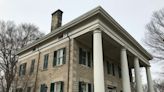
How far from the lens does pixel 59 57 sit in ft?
45.3

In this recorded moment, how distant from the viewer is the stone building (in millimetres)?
11417

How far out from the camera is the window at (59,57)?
1331cm

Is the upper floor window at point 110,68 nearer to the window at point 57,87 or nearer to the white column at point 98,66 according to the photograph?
the window at point 57,87

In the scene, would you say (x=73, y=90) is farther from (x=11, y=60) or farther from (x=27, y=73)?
(x=11, y=60)

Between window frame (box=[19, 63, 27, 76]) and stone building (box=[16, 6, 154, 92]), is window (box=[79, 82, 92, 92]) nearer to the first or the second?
stone building (box=[16, 6, 154, 92])

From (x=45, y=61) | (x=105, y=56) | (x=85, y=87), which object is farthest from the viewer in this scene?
(x=105, y=56)

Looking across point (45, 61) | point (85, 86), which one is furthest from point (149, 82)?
point (45, 61)

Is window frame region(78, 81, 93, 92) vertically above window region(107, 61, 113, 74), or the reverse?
window region(107, 61, 113, 74)

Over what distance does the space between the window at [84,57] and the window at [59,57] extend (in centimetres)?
127

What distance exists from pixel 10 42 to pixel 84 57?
16.6 meters

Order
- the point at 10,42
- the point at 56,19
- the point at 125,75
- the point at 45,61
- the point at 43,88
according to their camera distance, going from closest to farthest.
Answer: the point at 125,75 < the point at 43,88 < the point at 45,61 < the point at 56,19 < the point at 10,42

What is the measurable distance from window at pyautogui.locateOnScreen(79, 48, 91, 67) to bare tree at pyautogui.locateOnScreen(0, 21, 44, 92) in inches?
542

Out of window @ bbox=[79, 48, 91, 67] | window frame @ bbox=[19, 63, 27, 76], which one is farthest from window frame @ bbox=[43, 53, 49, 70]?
window frame @ bbox=[19, 63, 27, 76]

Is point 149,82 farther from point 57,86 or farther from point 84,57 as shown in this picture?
point 57,86
